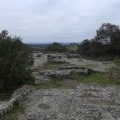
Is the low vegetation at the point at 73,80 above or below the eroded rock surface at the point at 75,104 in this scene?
above

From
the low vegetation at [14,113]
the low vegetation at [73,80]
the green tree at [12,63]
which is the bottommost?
the low vegetation at [14,113]

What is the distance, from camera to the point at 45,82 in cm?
3294

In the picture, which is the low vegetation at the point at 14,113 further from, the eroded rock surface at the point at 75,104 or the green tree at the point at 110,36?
the green tree at the point at 110,36

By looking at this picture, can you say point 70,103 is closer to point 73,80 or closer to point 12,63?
point 12,63

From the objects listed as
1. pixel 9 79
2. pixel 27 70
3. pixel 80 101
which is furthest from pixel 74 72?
pixel 80 101

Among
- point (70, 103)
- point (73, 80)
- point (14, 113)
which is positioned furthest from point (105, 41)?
point (14, 113)

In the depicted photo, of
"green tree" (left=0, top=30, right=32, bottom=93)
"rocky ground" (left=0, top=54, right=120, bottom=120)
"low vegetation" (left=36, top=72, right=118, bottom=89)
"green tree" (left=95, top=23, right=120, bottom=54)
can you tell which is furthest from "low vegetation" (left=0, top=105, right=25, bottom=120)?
"green tree" (left=95, top=23, right=120, bottom=54)

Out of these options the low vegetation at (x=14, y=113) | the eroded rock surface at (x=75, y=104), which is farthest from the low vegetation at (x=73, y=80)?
the low vegetation at (x=14, y=113)

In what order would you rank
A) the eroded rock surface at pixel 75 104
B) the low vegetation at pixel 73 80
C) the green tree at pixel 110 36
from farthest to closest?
the green tree at pixel 110 36, the low vegetation at pixel 73 80, the eroded rock surface at pixel 75 104

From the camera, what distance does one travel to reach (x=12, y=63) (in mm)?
28781

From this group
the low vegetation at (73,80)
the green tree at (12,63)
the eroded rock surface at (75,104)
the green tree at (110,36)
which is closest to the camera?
the eroded rock surface at (75,104)

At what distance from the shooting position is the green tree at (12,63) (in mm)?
28453

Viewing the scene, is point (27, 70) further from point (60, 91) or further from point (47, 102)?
point (47, 102)

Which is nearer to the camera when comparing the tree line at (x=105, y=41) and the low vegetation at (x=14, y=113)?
the low vegetation at (x=14, y=113)
